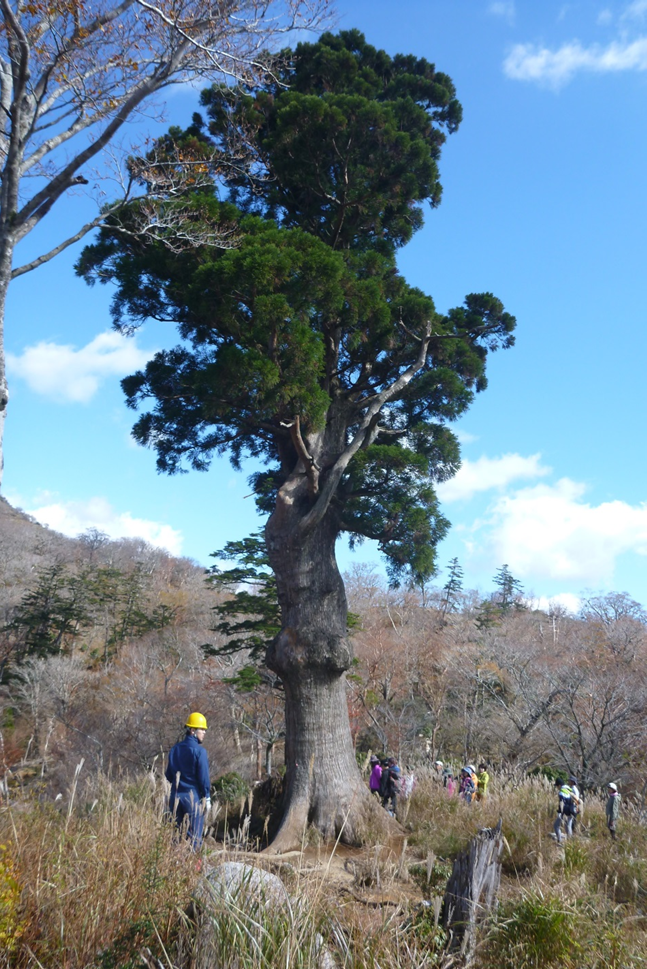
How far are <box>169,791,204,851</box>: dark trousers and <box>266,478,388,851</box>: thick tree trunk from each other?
3125 millimetres

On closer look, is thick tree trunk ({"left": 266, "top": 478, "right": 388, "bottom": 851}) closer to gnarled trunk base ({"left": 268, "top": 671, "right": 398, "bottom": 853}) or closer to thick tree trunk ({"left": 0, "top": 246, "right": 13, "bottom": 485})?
gnarled trunk base ({"left": 268, "top": 671, "right": 398, "bottom": 853})

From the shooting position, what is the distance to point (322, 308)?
328 inches

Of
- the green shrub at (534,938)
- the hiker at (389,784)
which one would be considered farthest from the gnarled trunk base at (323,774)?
the green shrub at (534,938)

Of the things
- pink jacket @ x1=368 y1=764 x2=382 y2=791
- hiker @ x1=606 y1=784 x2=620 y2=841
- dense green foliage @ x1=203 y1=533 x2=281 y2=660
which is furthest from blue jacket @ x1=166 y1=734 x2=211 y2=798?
dense green foliage @ x1=203 y1=533 x2=281 y2=660

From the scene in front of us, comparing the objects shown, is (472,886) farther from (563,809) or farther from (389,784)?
(389,784)

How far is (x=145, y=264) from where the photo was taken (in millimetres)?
8883

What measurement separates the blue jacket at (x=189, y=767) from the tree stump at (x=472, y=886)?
196 centimetres

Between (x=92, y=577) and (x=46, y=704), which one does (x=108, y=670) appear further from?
(x=92, y=577)

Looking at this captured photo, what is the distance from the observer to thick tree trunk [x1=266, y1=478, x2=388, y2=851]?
782 centimetres

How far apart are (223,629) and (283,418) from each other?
10.2 m

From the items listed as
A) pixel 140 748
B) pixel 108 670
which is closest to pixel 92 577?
pixel 108 670

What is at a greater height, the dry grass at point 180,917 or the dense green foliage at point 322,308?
the dense green foliage at point 322,308

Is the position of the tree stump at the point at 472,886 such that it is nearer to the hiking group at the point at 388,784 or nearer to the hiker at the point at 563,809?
the hiker at the point at 563,809

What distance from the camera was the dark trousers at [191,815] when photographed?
3714mm
